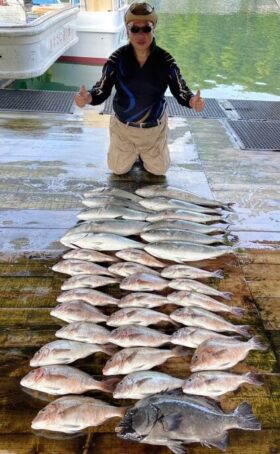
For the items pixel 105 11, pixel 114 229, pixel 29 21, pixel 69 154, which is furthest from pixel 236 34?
pixel 114 229

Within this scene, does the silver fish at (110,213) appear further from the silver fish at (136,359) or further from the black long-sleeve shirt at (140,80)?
the silver fish at (136,359)

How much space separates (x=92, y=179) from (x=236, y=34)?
1602 centimetres

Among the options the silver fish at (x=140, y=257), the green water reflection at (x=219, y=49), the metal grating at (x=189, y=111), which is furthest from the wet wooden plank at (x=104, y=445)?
the green water reflection at (x=219, y=49)

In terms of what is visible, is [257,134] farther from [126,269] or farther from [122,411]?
[122,411]

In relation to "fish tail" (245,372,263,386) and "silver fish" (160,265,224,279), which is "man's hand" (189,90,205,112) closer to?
"silver fish" (160,265,224,279)

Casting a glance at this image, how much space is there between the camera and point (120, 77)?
3473 mm

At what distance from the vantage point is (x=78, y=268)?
2.42m

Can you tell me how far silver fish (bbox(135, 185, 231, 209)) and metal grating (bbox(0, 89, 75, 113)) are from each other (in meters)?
2.40

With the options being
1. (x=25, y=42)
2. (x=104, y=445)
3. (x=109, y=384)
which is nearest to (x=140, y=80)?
(x=109, y=384)

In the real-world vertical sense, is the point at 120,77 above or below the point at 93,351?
above

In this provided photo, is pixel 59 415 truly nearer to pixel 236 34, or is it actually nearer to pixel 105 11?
pixel 105 11

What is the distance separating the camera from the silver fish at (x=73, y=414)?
1579 millimetres

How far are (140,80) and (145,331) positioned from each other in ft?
7.20

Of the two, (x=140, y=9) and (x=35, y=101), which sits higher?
(x=140, y=9)
